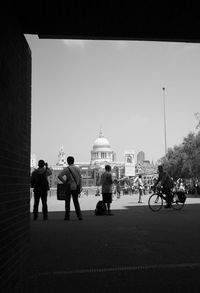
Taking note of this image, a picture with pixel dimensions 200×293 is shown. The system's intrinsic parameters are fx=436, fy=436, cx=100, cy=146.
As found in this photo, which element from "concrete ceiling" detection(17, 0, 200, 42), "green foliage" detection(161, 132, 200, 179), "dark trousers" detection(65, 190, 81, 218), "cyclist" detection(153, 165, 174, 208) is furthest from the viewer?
"green foliage" detection(161, 132, 200, 179)

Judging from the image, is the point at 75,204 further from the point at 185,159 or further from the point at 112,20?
the point at 185,159

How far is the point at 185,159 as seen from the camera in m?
60.8

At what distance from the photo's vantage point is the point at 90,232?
951 cm

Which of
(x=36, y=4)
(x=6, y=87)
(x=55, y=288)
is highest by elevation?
(x=36, y=4)

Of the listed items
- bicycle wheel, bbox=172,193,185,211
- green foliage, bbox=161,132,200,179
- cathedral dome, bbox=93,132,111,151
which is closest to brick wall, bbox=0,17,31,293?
bicycle wheel, bbox=172,193,185,211

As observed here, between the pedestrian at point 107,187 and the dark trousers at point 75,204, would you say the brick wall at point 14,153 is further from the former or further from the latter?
the pedestrian at point 107,187

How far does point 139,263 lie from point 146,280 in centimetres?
95

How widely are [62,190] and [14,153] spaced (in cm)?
875

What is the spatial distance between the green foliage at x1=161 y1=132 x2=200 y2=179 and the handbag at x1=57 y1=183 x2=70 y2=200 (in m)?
34.8

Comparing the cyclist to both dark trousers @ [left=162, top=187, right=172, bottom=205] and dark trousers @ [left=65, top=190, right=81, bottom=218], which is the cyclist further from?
dark trousers @ [left=65, top=190, right=81, bottom=218]

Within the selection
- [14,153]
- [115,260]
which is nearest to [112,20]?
[14,153]

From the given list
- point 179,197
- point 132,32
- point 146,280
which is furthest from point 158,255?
point 179,197

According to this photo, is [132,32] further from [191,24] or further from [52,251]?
[52,251]

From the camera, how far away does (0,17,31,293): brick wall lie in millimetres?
3877
